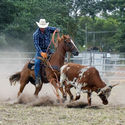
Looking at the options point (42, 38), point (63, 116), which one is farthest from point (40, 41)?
point (63, 116)

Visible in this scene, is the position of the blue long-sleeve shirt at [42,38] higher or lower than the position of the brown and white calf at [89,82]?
higher

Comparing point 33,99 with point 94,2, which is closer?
point 33,99

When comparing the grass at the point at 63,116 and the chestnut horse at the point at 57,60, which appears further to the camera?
the chestnut horse at the point at 57,60

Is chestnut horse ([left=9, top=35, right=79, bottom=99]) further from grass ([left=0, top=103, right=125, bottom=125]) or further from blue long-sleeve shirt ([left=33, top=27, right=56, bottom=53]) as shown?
grass ([left=0, top=103, right=125, bottom=125])

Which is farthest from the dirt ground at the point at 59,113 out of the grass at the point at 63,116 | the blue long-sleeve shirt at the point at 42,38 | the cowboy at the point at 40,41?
the blue long-sleeve shirt at the point at 42,38

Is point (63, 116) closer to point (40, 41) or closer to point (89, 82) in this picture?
point (89, 82)

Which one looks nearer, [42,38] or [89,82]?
[89,82]

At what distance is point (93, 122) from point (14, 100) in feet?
12.9

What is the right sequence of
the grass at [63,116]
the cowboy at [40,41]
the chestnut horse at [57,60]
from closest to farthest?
the grass at [63,116], the chestnut horse at [57,60], the cowboy at [40,41]

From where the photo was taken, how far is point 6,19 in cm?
2356

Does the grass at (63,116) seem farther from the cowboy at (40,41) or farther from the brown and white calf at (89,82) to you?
the cowboy at (40,41)

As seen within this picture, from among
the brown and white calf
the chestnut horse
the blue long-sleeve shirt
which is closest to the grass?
the brown and white calf

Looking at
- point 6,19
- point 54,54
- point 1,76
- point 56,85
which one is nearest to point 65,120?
point 56,85

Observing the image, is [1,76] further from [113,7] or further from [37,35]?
[113,7]
